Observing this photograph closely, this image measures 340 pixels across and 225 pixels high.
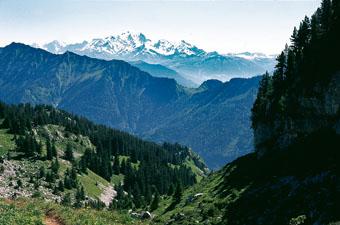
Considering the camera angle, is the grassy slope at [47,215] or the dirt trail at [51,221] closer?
the grassy slope at [47,215]

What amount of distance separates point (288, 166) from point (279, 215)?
19037 mm

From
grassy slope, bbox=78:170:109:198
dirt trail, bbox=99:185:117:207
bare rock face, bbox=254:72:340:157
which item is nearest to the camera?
bare rock face, bbox=254:72:340:157

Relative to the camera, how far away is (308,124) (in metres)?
79.7

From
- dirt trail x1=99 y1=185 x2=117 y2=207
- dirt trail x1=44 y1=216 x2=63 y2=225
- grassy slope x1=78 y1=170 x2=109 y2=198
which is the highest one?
dirt trail x1=44 y1=216 x2=63 y2=225

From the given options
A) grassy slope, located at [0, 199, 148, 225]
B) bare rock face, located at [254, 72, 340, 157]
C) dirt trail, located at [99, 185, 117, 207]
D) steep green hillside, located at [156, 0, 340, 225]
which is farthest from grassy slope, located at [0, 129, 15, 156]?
grassy slope, located at [0, 199, 148, 225]

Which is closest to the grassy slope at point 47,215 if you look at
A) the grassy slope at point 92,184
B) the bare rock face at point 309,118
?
the bare rock face at point 309,118

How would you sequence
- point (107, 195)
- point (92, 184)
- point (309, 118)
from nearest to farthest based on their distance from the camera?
point (309, 118), point (92, 184), point (107, 195)

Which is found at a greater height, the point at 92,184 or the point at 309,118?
the point at 309,118

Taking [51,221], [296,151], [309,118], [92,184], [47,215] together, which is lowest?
[92,184]

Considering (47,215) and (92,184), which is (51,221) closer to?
(47,215)

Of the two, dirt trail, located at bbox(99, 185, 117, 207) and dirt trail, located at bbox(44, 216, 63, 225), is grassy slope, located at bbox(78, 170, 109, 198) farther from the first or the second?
dirt trail, located at bbox(44, 216, 63, 225)

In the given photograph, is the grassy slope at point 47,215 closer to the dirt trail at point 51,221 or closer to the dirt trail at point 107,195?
the dirt trail at point 51,221

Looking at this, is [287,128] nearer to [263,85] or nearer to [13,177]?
[263,85]

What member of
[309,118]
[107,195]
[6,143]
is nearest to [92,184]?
[107,195]
